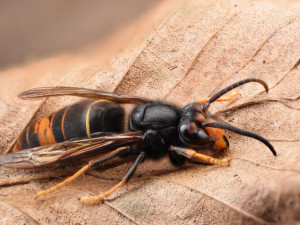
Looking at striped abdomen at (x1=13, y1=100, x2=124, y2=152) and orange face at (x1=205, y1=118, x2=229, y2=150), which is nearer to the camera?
orange face at (x1=205, y1=118, x2=229, y2=150)

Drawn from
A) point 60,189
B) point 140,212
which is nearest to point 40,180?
point 60,189

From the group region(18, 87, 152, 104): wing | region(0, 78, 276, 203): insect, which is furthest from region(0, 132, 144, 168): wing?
region(18, 87, 152, 104): wing

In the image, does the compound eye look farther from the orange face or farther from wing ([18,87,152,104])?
wing ([18,87,152,104])

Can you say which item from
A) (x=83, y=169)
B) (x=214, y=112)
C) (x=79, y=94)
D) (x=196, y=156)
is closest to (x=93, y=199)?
(x=83, y=169)

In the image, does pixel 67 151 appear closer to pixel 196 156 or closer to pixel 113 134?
pixel 113 134

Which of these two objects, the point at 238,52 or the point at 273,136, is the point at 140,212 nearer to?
the point at 273,136

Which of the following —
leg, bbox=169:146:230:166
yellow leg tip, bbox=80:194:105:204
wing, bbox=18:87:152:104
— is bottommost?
yellow leg tip, bbox=80:194:105:204
